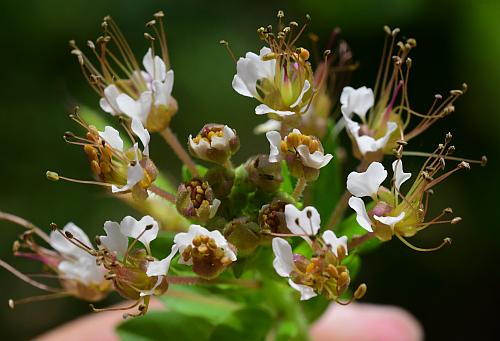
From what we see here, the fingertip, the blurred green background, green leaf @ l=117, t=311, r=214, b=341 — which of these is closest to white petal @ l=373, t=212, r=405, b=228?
green leaf @ l=117, t=311, r=214, b=341

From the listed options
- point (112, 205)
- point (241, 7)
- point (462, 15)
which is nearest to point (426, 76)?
point (462, 15)

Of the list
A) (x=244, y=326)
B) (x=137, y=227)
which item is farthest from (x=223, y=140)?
(x=244, y=326)

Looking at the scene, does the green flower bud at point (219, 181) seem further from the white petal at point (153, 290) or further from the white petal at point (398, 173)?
the white petal at point (398, 173)

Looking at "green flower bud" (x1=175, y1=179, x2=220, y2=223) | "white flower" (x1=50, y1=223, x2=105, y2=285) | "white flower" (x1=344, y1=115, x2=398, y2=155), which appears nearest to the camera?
"green flower bud" (x1=175, y1=179, x2=220, y2=223)

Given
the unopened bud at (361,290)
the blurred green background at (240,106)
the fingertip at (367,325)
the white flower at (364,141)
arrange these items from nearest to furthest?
1. the unopened bud at (361,290)
2. the white flower at (364,141)
3. the fingertip at (367,325)
4. the blurred green background at (240,106)

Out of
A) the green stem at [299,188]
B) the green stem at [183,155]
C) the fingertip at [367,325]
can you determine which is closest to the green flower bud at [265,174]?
the green stem at [299,188]

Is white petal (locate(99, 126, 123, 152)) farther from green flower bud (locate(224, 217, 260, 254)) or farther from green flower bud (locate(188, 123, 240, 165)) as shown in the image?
green flower bud (locate(224, 217, 260, 254))

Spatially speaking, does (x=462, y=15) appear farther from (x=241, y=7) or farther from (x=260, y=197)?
(x=260, y=197)
